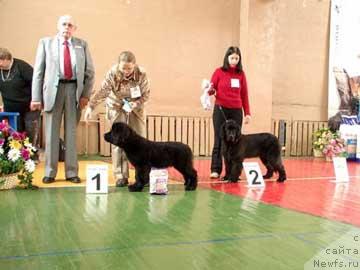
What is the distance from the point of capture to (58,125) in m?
4.25

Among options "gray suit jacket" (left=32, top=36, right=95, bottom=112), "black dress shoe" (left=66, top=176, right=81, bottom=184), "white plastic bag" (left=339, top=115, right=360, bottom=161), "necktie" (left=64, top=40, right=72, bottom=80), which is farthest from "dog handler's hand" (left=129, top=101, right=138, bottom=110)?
"white plastic bag" (left=339, top=115, right=360, bottom=161)

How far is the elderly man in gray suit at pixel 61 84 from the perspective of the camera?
13.5 ft

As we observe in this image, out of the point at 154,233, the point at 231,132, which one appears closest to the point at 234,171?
the point at 231,132

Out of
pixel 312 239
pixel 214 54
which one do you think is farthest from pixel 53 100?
pixel 214 54

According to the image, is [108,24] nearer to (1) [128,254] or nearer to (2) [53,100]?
(2) [53,100]

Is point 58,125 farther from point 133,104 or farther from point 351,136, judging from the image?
point 351,136

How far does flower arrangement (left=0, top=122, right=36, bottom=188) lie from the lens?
151 inches

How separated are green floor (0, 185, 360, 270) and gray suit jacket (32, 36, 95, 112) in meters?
1.07

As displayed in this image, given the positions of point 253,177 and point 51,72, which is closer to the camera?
Answer: point 51,72

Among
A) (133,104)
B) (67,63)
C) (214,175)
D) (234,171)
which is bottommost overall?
(214,175)

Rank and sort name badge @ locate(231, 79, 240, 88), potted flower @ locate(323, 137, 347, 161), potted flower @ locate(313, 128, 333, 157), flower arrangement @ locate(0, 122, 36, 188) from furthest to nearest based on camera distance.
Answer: potted flower @ locate(313, 128, 333, 157) → potted flower @ locate(323, 137, 347, 161) → name badge @ locate(231, 79, 240, 88) → flower arrangement @ locate(0, 122, 36, 188)

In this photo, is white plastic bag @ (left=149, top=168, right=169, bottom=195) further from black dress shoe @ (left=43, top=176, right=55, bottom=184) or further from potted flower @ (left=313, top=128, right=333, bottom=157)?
potted flower @ (left=313, top=128, right=333, bottom=157)

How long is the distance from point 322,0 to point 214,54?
286cm

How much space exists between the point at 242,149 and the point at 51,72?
206cm
